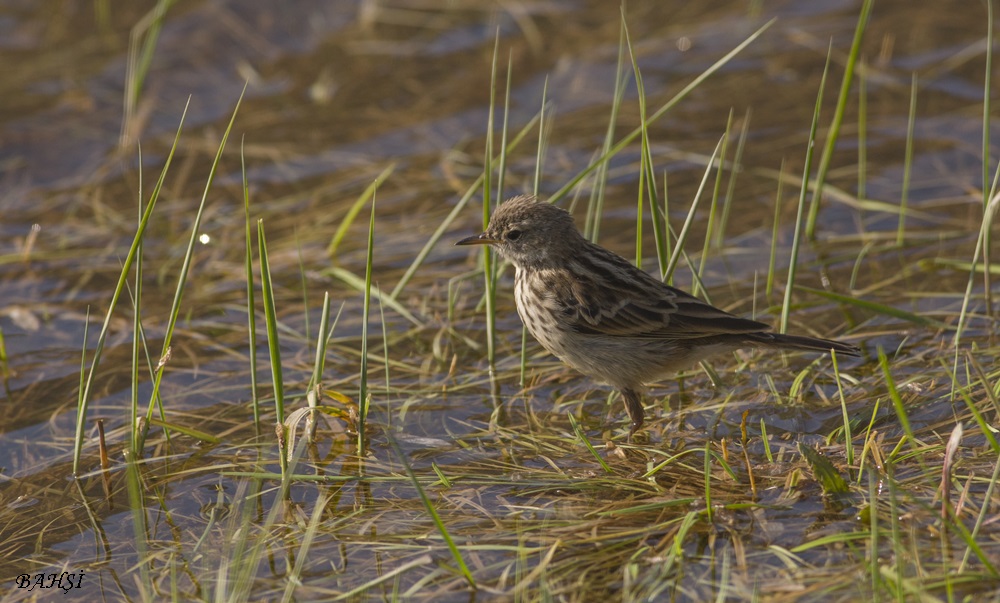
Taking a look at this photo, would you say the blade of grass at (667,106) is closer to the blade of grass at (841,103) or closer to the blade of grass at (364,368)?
the blade of grass at (841,103)

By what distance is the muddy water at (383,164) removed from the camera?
7070 mm

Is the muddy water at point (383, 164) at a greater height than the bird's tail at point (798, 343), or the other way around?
the bird's tail at point (798, 343)

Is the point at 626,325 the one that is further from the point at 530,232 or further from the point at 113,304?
the point at 113,304

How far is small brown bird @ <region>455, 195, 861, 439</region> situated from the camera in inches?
235

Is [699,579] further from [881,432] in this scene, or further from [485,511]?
[881,432]

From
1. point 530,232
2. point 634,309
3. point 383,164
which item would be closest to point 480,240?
point 530,232

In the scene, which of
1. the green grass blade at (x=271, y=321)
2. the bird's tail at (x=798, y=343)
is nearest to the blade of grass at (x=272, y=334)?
the green grass blade at (x=271, y=321)

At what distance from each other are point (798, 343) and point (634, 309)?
878 mm

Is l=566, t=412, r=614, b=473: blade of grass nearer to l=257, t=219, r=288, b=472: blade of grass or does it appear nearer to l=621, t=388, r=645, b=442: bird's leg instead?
l=621, t=388, r=645, b=442: bird's leg

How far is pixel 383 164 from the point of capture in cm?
1017

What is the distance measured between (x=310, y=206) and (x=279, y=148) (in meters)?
1.24

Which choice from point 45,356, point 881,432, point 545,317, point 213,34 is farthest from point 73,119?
point 881,432

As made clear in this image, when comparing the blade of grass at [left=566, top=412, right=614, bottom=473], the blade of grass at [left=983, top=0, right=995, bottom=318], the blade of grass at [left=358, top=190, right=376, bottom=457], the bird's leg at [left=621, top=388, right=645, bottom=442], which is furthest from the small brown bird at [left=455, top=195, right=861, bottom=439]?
the blade of grass at [left=983, top=0, right=995, bottom=318]

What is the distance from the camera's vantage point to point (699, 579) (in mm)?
4574
